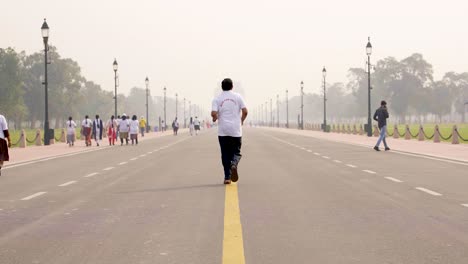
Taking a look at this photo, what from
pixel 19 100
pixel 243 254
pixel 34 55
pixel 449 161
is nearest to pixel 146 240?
pixel 243 254

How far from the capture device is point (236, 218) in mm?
8164

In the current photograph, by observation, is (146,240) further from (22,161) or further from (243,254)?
(22,161)

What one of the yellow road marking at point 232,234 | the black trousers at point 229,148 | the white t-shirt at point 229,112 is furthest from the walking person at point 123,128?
the yellow road marking at point 232,234

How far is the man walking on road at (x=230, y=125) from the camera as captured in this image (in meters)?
12.0

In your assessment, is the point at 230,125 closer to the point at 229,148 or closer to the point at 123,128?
the point at 229,148

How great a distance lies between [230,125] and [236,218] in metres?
4.08

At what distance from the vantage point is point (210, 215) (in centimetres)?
850

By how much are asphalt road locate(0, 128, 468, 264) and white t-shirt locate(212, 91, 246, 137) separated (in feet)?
3.31

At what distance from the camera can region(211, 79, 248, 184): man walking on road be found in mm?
12047

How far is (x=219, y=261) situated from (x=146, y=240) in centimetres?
124

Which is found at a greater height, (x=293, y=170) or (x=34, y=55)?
(x=34, y=55)

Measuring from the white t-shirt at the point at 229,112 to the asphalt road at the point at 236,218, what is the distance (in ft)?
3.31

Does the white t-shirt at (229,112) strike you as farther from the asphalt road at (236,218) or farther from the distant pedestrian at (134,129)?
the distant pedestrian at (134,129)

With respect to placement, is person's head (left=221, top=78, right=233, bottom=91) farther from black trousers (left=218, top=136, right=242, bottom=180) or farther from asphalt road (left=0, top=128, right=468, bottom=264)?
asphalt road (left=0, top=128, right=468, bottom=264)
